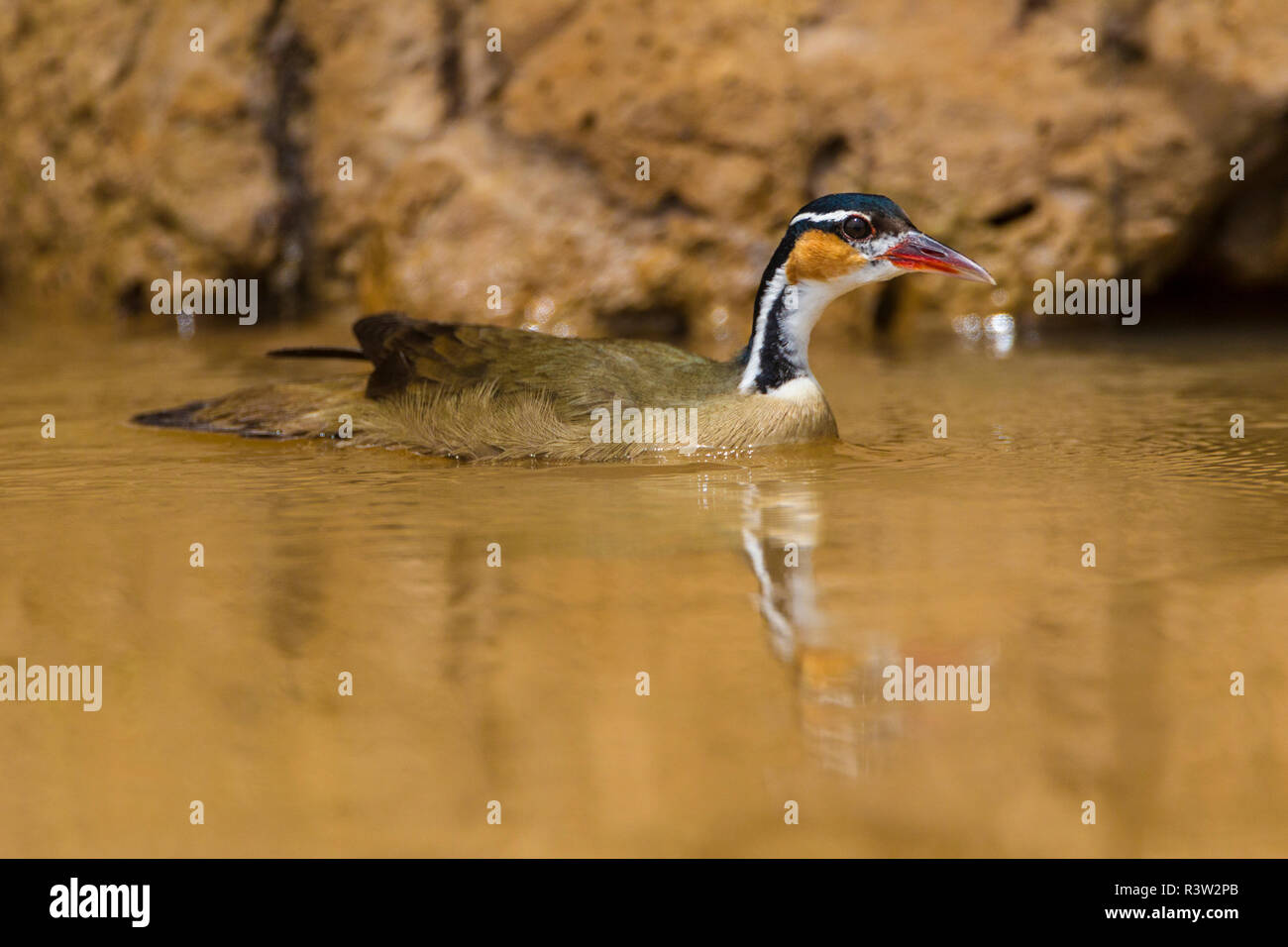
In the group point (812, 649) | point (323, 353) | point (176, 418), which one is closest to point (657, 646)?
point (812, 649)

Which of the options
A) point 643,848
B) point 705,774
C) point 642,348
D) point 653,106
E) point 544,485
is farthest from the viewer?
point 653,106

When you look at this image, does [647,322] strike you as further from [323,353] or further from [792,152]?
[323,353]

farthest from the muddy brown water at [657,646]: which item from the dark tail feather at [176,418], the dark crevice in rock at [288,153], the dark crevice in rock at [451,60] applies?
the dark crevice in rock at [288,153]

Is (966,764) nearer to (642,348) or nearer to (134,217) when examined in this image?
(642,348)

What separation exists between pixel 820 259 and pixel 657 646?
2670mm

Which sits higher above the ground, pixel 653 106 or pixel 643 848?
pixel 653 106

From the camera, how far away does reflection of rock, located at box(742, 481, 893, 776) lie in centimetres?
310

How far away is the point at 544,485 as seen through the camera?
5.38 m

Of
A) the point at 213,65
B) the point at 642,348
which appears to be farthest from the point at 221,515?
the point at 213,65

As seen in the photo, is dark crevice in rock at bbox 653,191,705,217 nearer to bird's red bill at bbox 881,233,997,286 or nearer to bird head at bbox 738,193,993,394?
bird head at bbox 738,193,993,394

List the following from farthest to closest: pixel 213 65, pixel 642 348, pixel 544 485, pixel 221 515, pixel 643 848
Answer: pixel 213 65 → pixel 642 348 → pixel 544 485 → pixel 221 515 → pixel 643 848

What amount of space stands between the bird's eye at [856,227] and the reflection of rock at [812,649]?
54.7 inches

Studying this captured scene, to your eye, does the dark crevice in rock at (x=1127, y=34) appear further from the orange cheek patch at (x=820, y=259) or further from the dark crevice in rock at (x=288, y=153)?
the dark crevice in rock at (x=288, y=153)

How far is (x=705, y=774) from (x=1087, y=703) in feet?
2.73
